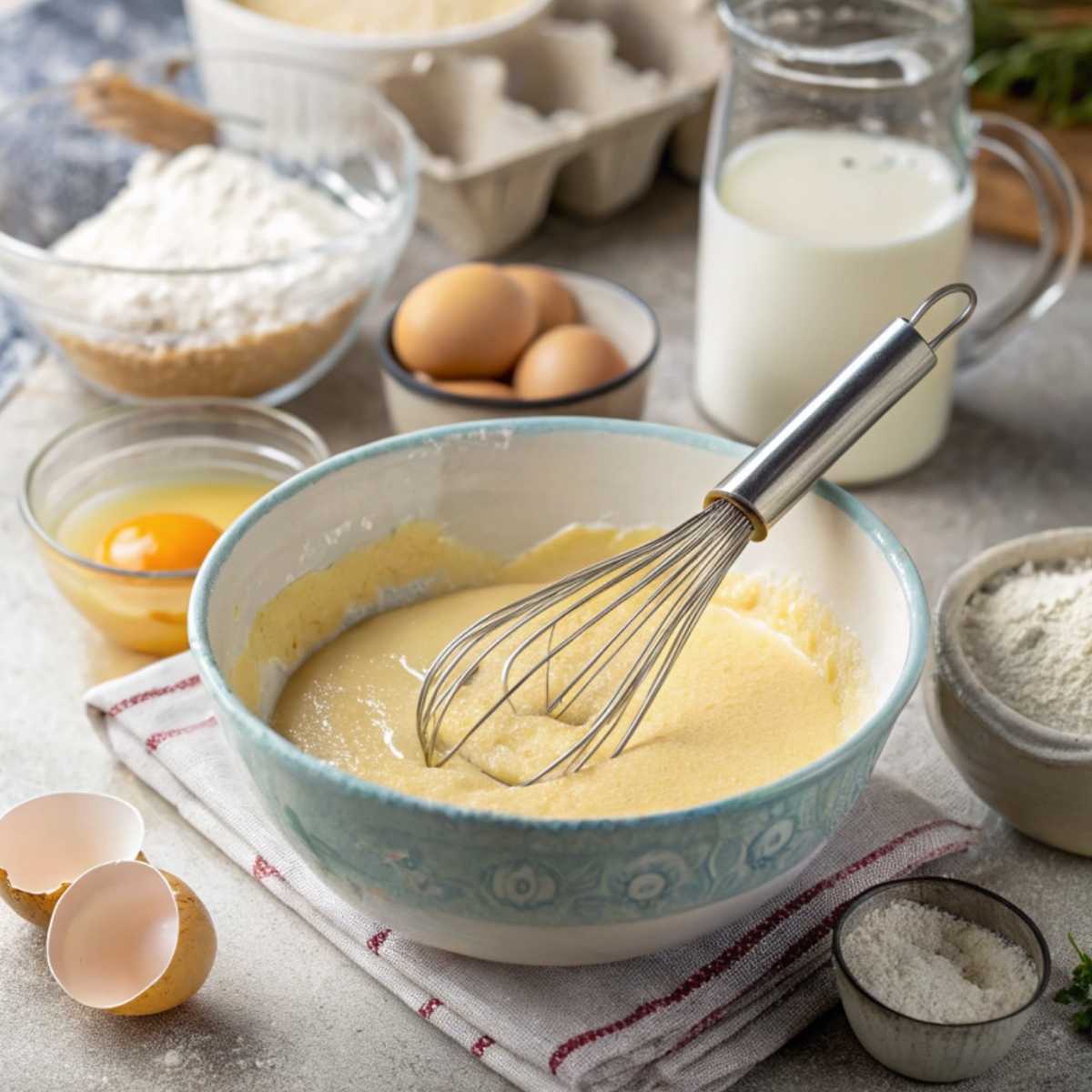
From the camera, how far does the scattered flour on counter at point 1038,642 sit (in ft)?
3.25

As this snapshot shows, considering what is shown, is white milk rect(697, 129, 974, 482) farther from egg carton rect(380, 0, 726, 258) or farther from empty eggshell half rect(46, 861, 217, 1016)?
empty eggshell half rect(46, 861, 217, 1016)

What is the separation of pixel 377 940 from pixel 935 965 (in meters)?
0.32

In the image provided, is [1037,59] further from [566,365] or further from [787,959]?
[787,959]

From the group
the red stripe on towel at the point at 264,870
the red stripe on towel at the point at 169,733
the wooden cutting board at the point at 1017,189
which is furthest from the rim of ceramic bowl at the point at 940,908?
the wooden cutting board at the point at 1017,189

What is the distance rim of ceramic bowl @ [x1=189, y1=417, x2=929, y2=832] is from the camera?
0.76 m

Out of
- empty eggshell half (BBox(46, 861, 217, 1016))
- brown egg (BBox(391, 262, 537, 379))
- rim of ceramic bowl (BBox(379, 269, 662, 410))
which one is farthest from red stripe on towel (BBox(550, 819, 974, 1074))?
brown egg (BBox(391, 262, 537, 379))

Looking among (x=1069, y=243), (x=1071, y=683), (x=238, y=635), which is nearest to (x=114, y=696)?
(x=238, y=635)

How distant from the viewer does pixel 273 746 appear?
807mm

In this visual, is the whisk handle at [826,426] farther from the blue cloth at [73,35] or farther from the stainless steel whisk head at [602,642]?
the blue cloth at [73,35]

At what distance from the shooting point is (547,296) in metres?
1.44

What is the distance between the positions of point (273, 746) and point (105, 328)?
0.71 meters

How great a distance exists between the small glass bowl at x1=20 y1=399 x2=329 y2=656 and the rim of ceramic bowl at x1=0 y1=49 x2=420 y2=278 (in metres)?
0.12

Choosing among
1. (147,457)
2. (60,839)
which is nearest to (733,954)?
(60,839)

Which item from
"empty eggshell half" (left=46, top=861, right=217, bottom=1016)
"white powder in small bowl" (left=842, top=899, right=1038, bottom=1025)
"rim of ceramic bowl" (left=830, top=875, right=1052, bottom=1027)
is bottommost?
"empty eggshell half" (left=46, top=861, right=217, bottom=1016)
